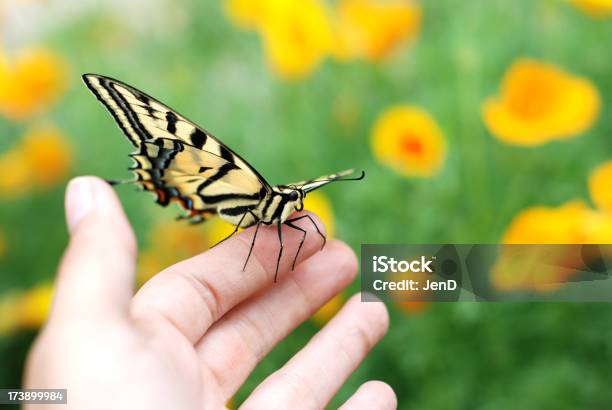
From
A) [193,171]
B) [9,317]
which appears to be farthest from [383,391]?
[9,317]

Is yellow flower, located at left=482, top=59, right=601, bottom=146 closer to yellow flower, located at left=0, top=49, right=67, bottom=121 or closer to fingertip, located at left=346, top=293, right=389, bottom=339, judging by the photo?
fingertip, located at left=346, top=293, right=389, bottom=339

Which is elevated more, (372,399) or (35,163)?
(35,163)

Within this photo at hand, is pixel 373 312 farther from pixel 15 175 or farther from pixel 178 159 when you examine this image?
pixel 15 175

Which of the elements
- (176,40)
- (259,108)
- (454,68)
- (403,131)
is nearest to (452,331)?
(403,131)

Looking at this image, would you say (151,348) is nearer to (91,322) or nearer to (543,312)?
(91,322)

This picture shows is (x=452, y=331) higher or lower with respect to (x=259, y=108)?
lower
